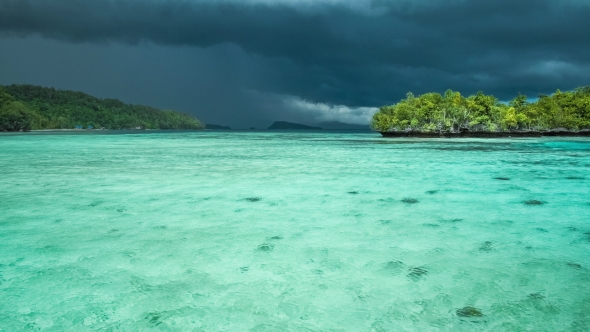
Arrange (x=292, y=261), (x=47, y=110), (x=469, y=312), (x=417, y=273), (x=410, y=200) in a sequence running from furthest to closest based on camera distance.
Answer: (x=47, y=110) → (x=410, y=200) → (x=292, y=261) → (x=417, y=273) → (x=469, y=312)

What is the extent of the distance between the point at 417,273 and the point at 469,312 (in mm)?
1103

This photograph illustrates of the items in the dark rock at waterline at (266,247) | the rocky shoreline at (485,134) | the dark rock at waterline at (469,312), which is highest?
the rocky shoreline at (485,134)

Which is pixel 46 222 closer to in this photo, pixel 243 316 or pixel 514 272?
pixel 243 316

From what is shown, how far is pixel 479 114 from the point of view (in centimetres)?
8456

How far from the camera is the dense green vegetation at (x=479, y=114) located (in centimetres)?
8356

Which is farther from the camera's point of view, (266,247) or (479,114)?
(479,114)

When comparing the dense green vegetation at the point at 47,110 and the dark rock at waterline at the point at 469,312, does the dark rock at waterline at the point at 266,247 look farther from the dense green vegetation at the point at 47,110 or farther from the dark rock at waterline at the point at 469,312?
the dense green vegetation at the point at 47,110

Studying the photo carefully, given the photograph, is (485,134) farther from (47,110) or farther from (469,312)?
(47,110)

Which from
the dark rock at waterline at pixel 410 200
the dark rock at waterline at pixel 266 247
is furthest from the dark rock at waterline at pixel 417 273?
the dark rock at waterline at pixel 410 200

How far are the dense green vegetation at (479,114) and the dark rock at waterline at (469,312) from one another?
85.1 meters

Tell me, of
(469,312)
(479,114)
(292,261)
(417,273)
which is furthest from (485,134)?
(469,312)

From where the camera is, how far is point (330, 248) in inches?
235

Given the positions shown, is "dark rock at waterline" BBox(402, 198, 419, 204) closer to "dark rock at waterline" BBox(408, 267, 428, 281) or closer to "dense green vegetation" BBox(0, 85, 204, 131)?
"dark rock at waterline" BBox(408, 267, 428, 281)

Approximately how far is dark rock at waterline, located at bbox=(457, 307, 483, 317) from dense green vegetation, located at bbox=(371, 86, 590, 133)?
85111 millimetres
